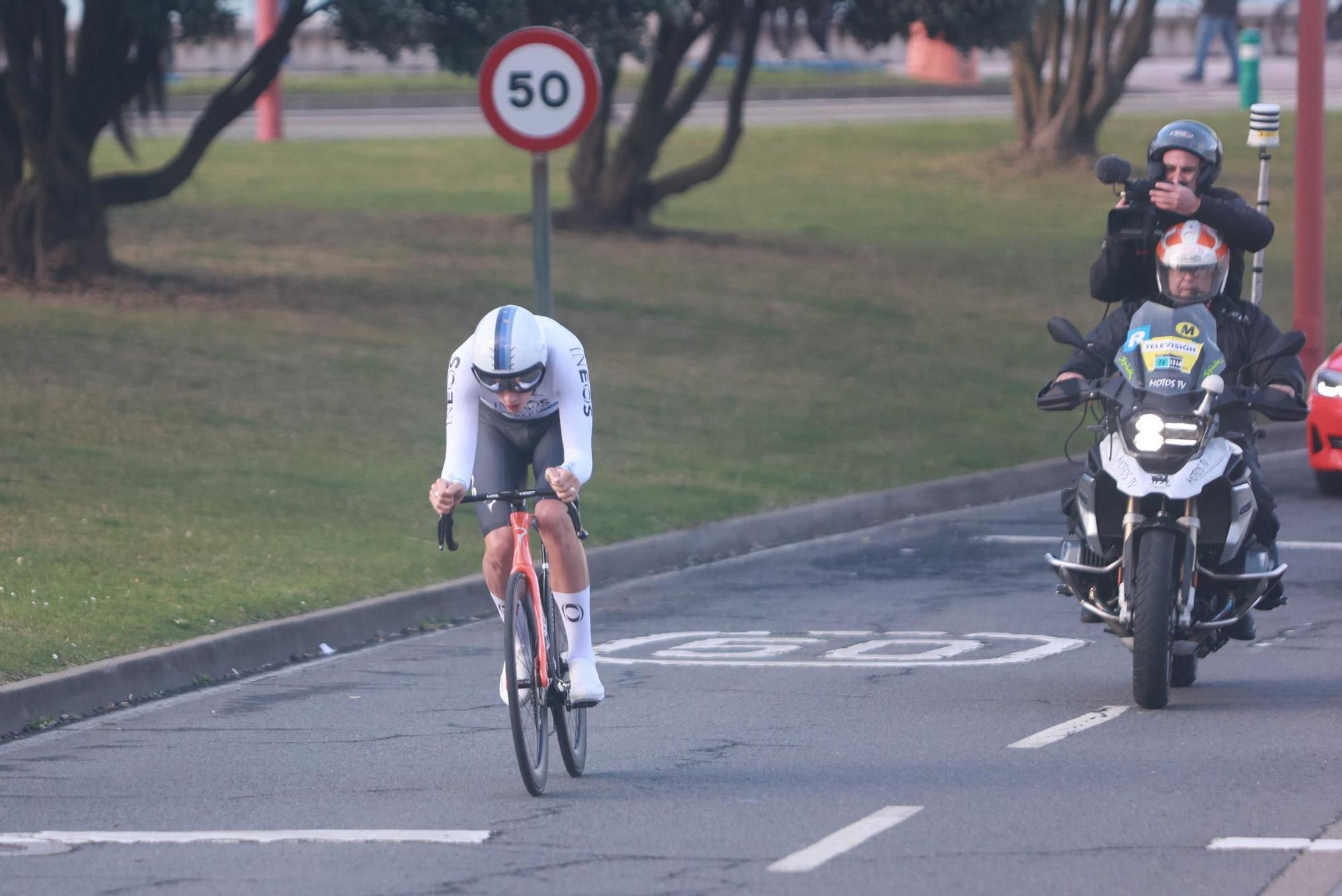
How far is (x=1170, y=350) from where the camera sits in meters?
8.43

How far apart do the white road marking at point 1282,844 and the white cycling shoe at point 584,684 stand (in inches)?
86.1

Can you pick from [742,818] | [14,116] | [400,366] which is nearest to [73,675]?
[742,818]

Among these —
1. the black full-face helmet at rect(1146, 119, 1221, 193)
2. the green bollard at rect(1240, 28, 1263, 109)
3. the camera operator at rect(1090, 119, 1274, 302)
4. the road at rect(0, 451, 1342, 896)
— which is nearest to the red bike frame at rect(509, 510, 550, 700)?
the road at rect(0, 451, 1342, 896)

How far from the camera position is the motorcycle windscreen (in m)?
8.35

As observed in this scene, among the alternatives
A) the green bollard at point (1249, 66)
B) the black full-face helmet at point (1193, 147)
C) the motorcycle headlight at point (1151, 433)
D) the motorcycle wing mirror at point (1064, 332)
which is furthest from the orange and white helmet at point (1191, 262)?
the green bollard at point (1249, 66)

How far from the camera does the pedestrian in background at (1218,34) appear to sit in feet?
158

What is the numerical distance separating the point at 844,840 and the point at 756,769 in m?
1.05

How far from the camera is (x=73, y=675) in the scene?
8.95 m

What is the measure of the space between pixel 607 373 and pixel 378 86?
32680 millimetres

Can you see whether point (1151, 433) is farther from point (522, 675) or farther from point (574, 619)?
point (522, 675)

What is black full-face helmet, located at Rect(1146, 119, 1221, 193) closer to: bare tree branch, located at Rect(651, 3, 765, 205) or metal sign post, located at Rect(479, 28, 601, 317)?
metal sign post, located at Rect(479, 28, 601, 317)

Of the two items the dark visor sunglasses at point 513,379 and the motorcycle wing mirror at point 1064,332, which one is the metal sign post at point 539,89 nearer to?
the motorcycle wing mirror at point 1064,332

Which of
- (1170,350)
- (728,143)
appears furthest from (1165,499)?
(728,143)

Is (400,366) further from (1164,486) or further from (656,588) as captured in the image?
(1164,486)
